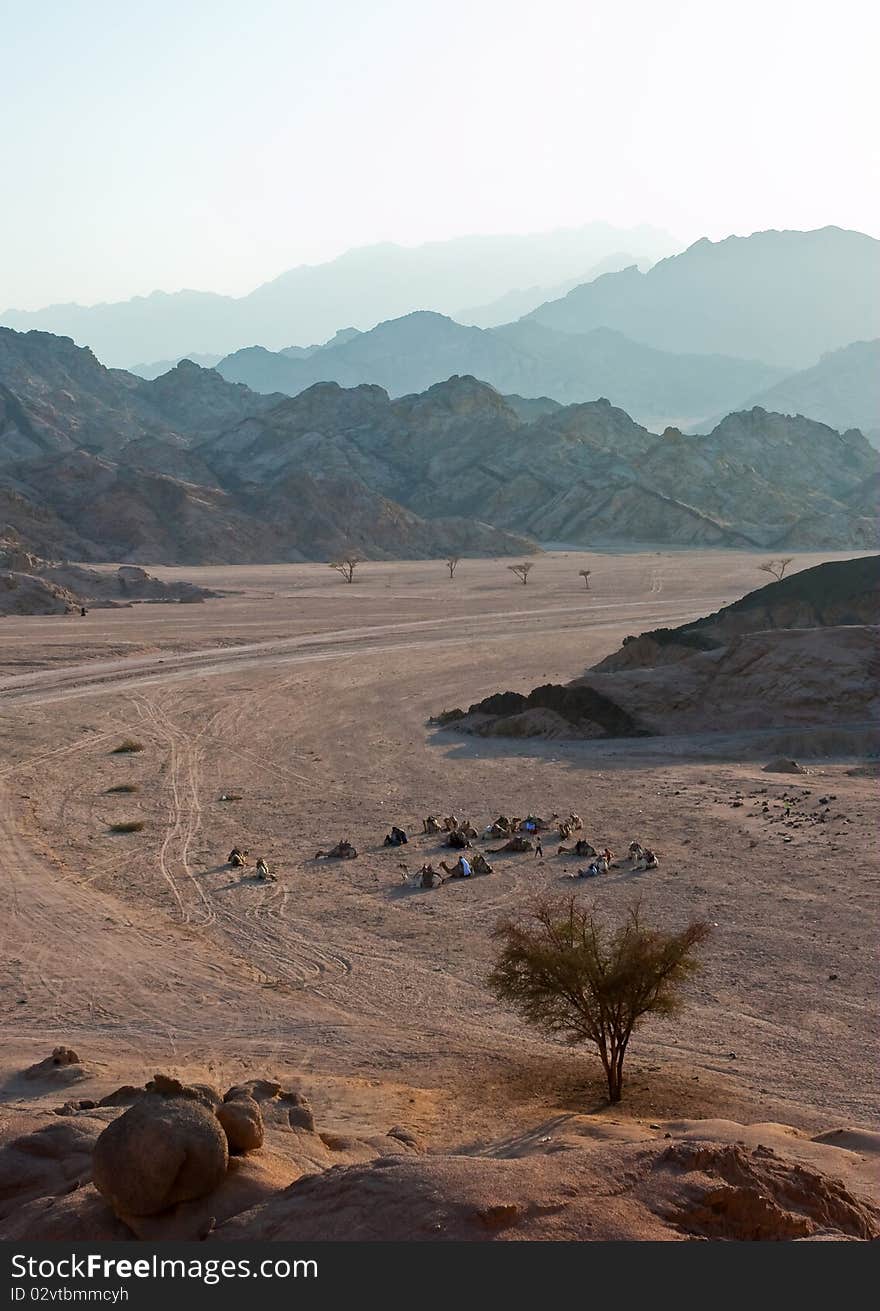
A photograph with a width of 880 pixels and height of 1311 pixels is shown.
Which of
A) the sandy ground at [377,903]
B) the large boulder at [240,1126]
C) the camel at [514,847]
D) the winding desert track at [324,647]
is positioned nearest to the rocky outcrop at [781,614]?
the sandy ground at [377,903]

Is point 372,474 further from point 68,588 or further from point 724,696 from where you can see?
point 724,696

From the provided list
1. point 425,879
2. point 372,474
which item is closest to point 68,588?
point 425,879

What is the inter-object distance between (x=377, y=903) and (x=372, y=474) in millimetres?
120887

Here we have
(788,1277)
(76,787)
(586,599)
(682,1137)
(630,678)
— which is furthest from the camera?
(586,599)

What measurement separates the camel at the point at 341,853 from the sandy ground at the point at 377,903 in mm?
289

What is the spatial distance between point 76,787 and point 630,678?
1710 cm

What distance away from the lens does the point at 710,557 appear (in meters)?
108

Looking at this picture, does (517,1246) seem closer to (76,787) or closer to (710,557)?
(76,787)

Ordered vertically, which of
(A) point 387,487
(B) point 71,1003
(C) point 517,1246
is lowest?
(B) point 71,1003

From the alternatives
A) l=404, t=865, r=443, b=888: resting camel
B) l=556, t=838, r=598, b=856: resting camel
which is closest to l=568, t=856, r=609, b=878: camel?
l=556, t=838, r=598, b=856: resting camel

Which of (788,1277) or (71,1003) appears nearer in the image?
A: (788,1277)

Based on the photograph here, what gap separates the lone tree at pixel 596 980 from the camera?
13.0 metres

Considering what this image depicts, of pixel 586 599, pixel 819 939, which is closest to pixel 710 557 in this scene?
pixel 586 599

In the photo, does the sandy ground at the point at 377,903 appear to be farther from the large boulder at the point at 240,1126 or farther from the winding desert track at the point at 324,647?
the large boulder at the point at 240,1126
